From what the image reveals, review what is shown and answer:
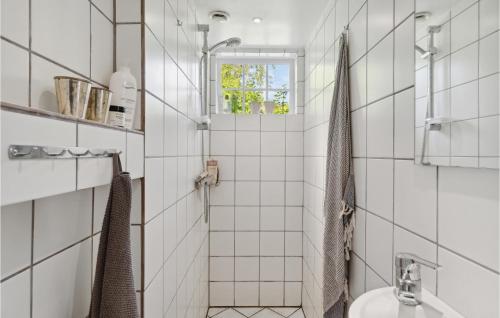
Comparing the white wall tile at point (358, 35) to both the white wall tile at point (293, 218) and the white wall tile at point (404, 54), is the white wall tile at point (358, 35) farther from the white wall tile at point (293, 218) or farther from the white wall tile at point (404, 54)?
the white wall tile at point (293, 218)

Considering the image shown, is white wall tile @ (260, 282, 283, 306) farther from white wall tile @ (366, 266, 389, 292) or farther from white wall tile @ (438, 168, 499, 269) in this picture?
white wall tile @ (438, 168, 499, 269)

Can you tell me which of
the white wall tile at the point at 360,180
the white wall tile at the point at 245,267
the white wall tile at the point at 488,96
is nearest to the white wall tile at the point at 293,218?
the white wall tile at the point at 245,267

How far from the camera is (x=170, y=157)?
1289 millimetres

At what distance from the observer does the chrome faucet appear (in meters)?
0.75

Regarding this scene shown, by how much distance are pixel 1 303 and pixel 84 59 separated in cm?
58

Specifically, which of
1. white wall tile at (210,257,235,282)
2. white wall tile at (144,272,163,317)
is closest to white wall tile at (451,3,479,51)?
white wall tile at (144,272,163,317)

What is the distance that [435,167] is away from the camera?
750 millimetres

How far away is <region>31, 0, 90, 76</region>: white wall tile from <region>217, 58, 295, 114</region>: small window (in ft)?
6.03

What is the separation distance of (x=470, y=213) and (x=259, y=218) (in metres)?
1.92

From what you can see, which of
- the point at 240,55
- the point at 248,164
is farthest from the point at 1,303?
the point at 240,55

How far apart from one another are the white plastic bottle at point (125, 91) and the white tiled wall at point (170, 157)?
78 mm

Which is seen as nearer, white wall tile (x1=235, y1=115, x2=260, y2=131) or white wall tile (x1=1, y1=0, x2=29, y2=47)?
white wall tile (x1=1, y1=0, x2=29, y2=47)

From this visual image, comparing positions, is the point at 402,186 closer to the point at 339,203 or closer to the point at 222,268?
the point at 339,203

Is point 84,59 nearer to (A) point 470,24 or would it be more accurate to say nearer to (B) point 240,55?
(A) point 470,24
